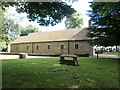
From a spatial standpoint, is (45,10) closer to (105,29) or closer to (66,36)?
(105,29)

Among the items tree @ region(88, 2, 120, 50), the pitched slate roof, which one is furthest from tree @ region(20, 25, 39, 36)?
tree @ region(88, 2, 120, 50)

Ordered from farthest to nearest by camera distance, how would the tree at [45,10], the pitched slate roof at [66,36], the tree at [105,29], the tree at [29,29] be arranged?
the tree at [29,29] < the pitched slate roof at [66,36] < the tree at [105,29] < the tree at [45,10]

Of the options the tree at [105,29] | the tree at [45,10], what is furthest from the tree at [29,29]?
the tree at [45,10]

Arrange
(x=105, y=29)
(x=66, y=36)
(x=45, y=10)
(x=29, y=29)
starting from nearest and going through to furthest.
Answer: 1. (x=45, y=10)
2. (x=105, y=29)
3. (x=66, y=36)
4. (x=29, y=29)

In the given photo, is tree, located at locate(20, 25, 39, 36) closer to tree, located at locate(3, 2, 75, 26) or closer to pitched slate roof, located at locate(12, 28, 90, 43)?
pitched slate roof, located at locate(12, 28, 90, 43)

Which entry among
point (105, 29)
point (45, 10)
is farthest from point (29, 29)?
point (45, 10)

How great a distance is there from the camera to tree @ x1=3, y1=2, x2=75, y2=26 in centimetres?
724

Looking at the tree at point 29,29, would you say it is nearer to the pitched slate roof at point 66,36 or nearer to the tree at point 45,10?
the pitched slate roof at point 66,36

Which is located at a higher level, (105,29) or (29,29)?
(29,29)

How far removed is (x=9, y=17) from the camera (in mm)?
32219

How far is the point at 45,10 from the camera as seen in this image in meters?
7.49

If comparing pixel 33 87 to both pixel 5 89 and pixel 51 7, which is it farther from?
pixel 51 7

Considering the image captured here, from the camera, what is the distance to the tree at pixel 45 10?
7242 millimetres

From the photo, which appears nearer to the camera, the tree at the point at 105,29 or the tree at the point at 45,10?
the tree at the point at 45,10
